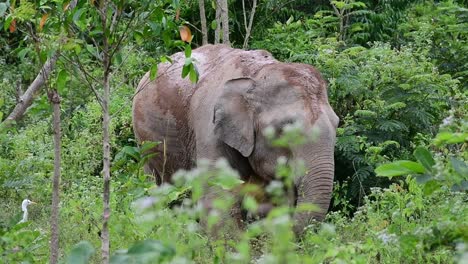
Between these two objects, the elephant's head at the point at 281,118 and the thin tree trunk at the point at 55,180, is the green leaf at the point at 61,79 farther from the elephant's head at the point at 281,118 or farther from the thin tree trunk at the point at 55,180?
Result: the elephant's head at the point at 281,118

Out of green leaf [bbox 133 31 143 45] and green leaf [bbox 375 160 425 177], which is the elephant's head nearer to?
green leaf [bbox 133 31 143 45]

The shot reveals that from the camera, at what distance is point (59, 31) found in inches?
229

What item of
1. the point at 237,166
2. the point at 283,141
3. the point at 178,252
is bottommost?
the point at 237,166

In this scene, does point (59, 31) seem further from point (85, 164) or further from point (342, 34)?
point (342, 34)

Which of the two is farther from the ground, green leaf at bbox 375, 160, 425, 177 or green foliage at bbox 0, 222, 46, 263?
green leaf at bbox 375, 160, 425, 177

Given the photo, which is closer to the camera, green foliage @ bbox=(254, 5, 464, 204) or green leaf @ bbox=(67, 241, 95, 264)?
green leaf @ bbox=(67, 241, 95, 264)

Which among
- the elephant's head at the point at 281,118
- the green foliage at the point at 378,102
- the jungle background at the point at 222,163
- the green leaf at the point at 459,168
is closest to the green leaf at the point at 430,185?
the jungle background at the point at 222,163

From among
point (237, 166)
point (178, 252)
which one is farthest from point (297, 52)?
point (178, 252)

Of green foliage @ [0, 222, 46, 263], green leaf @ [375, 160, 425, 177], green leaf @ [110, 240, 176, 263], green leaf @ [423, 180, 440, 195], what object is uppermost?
green leaf @ [110, 240, 176, 263]

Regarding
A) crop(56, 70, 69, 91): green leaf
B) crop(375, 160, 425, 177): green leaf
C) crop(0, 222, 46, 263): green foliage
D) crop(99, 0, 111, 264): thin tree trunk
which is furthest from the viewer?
crop(56, 70, 69, 91): green leaf

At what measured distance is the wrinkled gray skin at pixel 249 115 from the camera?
832 cm

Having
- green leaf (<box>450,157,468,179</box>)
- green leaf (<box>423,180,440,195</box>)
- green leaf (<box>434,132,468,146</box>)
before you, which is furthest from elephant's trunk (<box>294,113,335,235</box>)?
green leaf (<box>434,132,468,146</box>)

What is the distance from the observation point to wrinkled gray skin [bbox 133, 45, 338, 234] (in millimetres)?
8320

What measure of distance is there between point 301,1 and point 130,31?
28.0 feet
